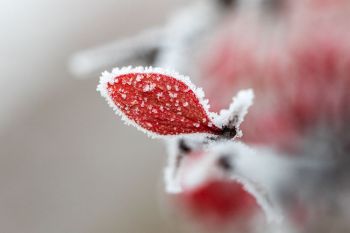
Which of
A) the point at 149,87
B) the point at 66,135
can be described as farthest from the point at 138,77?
the point at 66,135

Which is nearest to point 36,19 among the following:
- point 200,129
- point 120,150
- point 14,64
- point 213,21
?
point 14,64

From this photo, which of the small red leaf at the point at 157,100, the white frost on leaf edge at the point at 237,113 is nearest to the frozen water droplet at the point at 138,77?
the small red leaf at the point at 157,100

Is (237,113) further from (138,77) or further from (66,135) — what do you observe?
(66,135)

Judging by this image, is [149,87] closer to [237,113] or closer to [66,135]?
[237,113]

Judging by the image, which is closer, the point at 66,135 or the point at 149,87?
the point at 149,87

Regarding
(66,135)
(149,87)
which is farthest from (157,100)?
(66,135)

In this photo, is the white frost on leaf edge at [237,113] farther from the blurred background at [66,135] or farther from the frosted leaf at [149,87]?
the blurred background at [66,135]

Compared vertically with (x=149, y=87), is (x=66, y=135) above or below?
above

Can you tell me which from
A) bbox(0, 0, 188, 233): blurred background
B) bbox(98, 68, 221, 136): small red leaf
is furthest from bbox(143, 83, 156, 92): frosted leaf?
bbox(0, 0, 188, 233): blurred background
